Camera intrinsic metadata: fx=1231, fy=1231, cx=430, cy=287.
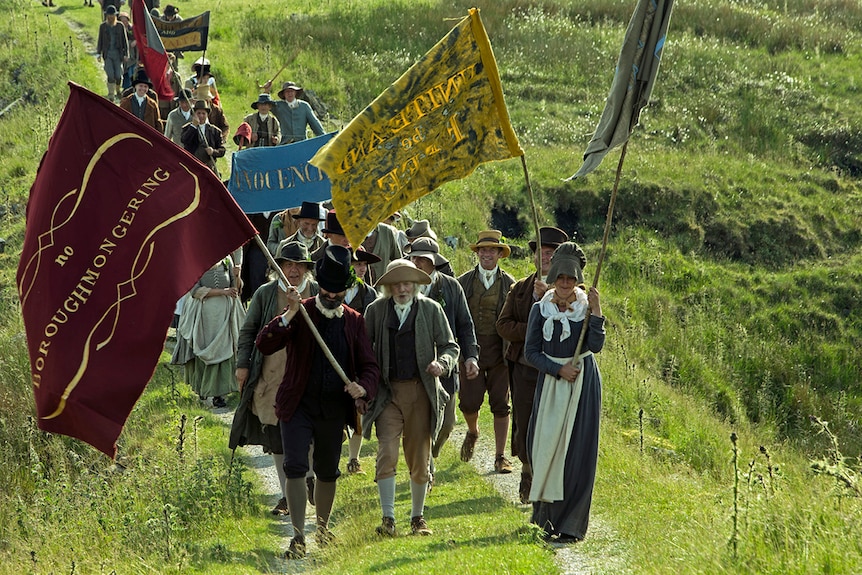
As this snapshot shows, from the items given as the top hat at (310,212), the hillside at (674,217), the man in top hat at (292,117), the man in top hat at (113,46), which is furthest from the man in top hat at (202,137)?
the man in top hat at (113,46)

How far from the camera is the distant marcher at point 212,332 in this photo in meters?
13.5

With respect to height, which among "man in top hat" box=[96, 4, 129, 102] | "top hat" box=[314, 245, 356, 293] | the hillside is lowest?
the hillside

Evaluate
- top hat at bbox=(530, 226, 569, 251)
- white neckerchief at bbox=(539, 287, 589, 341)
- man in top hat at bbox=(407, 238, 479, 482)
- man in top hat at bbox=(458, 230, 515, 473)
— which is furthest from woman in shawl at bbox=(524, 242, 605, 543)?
man in top hat at bbox=(458, 230, 515, 473)

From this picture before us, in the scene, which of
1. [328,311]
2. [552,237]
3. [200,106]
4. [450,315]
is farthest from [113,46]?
[328,311]

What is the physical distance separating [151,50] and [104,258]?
12.5 meters

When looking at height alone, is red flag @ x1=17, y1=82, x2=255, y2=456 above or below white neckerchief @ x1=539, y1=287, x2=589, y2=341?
above

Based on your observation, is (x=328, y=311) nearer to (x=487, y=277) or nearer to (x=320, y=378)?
(x=320, y=378)

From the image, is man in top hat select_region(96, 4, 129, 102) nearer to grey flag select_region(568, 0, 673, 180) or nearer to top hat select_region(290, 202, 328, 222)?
top hat select_region(290, 202, 328, 222)

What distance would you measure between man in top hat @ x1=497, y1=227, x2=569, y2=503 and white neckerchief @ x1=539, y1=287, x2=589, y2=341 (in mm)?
1352

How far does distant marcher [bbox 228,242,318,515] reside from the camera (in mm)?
9828

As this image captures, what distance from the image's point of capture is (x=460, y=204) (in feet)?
83.3

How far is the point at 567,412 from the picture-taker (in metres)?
9.09

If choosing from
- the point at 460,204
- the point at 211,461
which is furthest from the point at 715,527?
the point at 460,204

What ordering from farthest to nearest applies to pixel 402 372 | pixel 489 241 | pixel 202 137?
1. pixel 202 137
2. pixel 489 241
3. pixel 402 372
